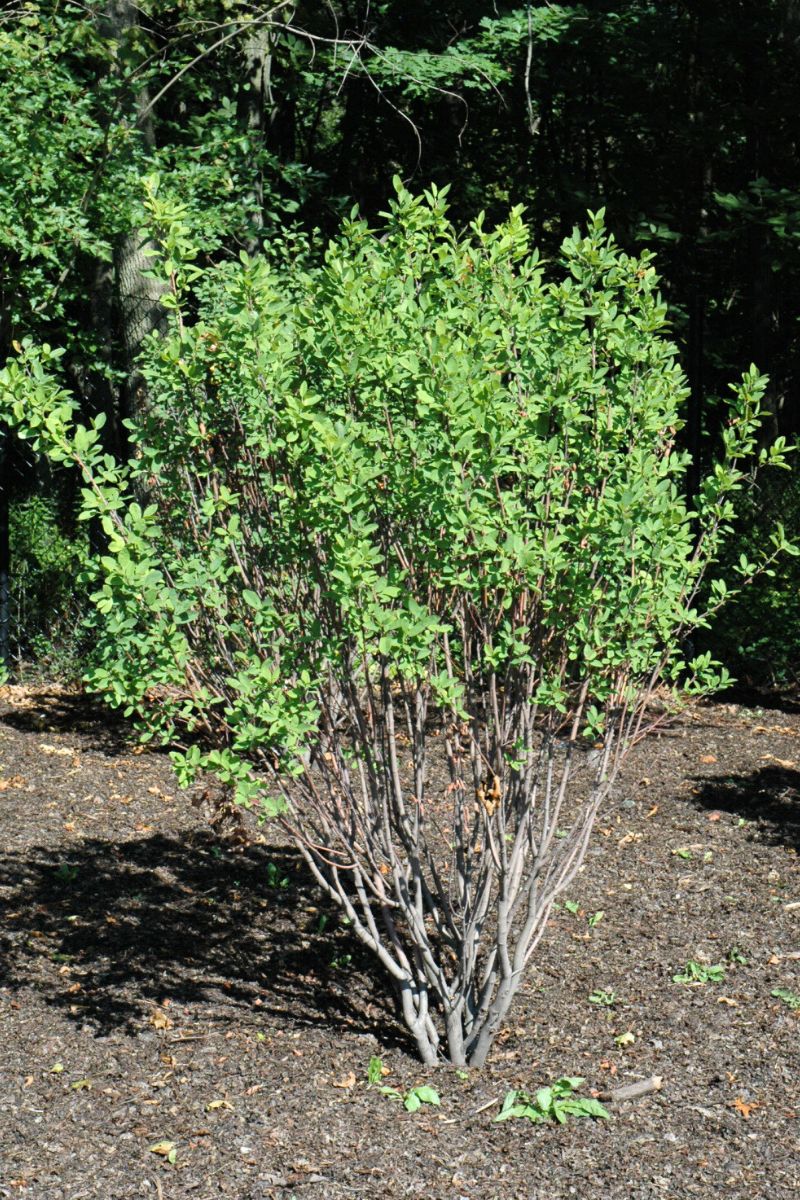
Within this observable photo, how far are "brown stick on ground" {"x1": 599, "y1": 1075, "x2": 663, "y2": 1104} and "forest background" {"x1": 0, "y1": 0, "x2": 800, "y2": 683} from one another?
8.99 ft

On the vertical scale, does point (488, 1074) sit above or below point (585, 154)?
below

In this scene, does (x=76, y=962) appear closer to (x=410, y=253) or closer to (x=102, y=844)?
(x=102, y=844)

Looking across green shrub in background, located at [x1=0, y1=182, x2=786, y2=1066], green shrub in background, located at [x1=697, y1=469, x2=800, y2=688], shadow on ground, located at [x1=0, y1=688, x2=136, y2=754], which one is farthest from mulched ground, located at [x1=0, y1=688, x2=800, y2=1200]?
green shrub in background, located at [x1=697, y1=469, x2=800, y2=688]

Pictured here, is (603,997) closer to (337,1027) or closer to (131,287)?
(337,1027)

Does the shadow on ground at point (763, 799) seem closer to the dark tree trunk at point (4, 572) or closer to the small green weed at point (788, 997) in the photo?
the small green weed at point (788, 997)

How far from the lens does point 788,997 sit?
14.3 ft

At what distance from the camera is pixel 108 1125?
358cm

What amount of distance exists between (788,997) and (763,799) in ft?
7.37

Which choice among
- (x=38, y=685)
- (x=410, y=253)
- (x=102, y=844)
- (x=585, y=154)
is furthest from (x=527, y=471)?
(x=585, y=154)

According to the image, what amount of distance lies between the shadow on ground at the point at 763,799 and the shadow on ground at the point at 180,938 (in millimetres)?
2237

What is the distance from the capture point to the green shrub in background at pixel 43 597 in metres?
9.56

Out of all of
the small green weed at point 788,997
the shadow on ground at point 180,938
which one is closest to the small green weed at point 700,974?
the small green weed at point 788,997

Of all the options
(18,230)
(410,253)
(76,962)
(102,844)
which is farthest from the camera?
(18,230)

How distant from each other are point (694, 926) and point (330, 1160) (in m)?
2.10
